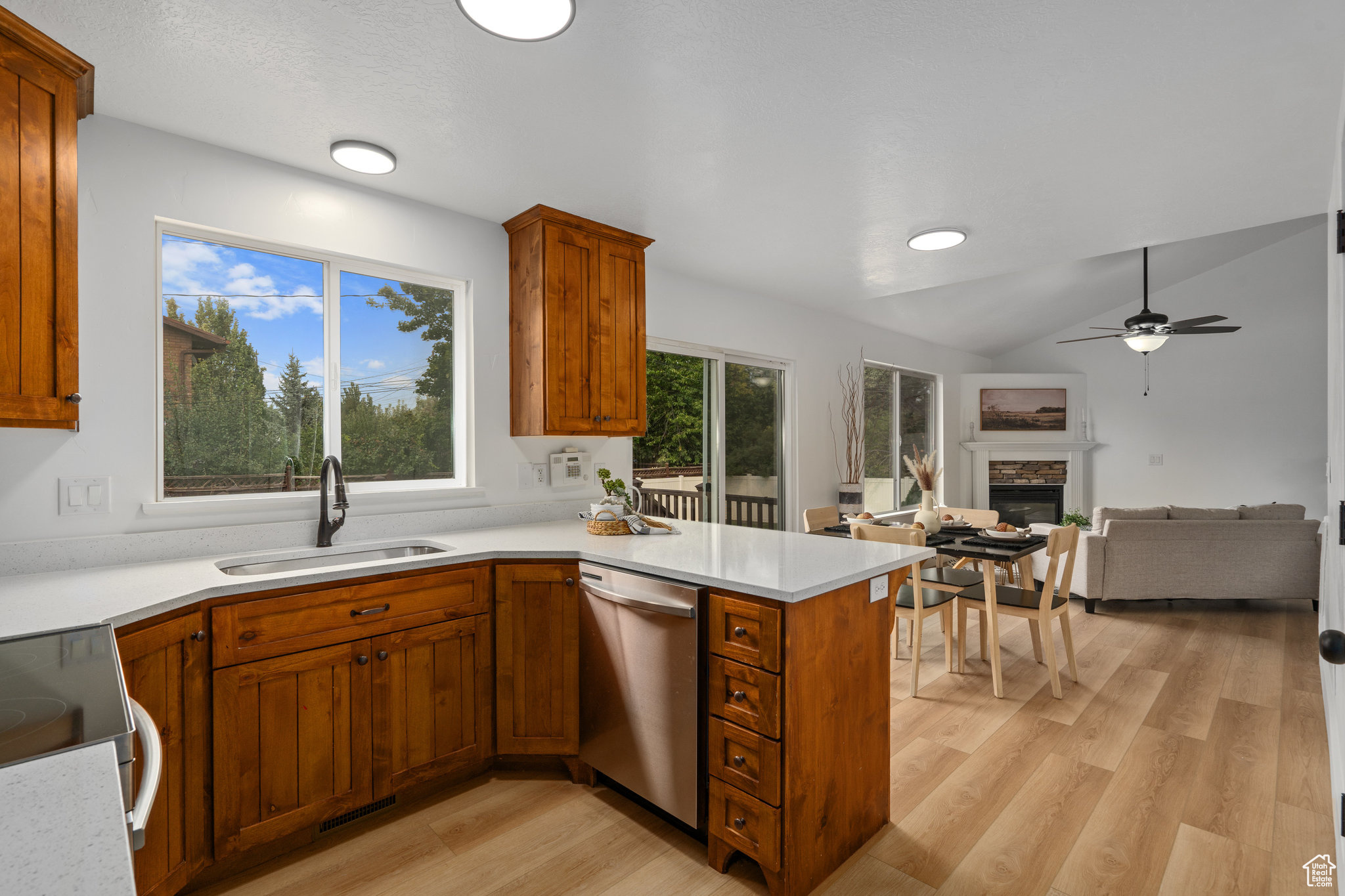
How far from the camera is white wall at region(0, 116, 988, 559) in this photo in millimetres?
2035

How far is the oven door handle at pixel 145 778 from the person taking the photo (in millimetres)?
633

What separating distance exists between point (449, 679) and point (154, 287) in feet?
5.52

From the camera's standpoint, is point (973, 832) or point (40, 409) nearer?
point (40, 409)

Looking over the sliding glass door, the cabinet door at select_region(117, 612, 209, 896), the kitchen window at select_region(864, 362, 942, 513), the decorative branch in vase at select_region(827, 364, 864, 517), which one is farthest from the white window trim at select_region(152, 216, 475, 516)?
the kitchen window at select_region(864, 362, 942, 513)

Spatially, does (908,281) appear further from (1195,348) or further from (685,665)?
(1195,348)

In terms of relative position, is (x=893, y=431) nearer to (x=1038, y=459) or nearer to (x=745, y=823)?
(x=1038, y=459)

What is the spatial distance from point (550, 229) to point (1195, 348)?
304 inches

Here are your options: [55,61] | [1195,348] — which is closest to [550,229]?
[55,61]

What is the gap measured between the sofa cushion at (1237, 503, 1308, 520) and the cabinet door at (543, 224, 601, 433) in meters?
4.85

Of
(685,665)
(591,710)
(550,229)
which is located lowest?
(591,710)

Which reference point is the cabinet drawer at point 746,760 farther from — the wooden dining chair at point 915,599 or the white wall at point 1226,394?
the white wall at point 1226,394

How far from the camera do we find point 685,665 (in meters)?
1.94

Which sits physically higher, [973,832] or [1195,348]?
[1195,348]

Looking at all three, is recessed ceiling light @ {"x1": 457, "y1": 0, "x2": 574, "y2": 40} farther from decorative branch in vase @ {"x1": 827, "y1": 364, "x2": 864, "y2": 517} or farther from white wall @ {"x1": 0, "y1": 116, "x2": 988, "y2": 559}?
decorative branch in vase @ {"x1": 827, "y1": 364, "x2": 864, "y2": 517}
